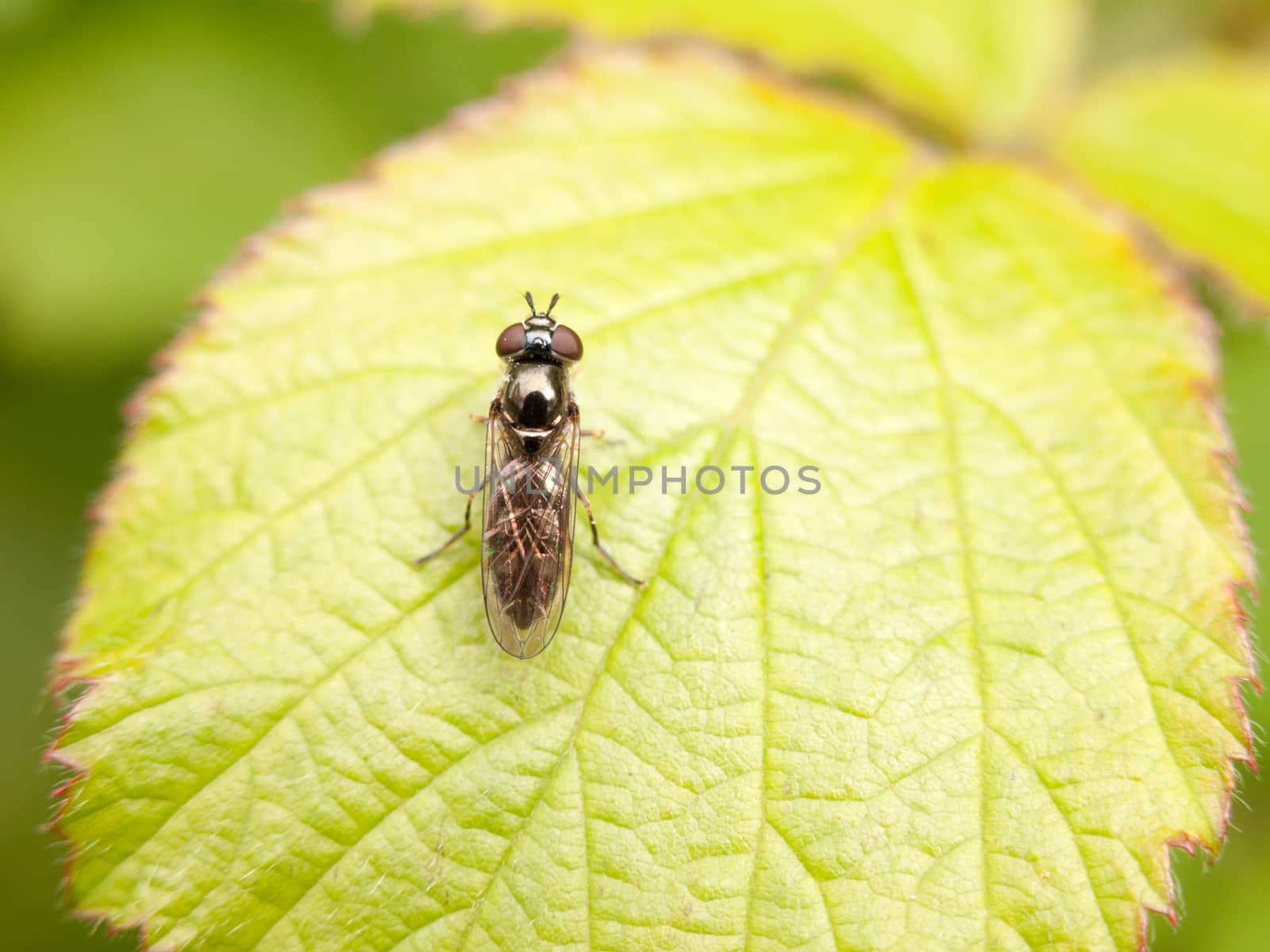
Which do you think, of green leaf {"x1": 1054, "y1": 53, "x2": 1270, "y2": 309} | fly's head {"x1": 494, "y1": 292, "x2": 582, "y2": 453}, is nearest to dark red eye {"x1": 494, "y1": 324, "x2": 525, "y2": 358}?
fly's head {"x1": 494, "y1": 292, "x2": 582, "y2": 453}

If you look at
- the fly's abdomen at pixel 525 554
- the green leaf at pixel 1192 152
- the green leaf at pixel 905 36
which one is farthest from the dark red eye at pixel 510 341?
the green leaf at pixel 1192 152

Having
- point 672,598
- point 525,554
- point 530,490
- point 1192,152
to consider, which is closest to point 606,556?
point 672,598

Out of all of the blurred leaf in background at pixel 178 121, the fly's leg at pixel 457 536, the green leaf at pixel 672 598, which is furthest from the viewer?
the blurred leaf in background at pixel 178 121

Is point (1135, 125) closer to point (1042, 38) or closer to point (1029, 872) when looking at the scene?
point (1042, 38)

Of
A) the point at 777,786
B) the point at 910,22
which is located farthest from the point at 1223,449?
the point at 910,22

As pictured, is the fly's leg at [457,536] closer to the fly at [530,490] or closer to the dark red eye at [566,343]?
the fly at [530,490]

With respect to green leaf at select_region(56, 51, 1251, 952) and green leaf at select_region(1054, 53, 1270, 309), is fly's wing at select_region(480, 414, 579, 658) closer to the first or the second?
green leaf at select_region(56, 51, 1251, 952)

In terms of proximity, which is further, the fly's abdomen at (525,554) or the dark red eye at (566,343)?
the dark red eye at (566,343)
